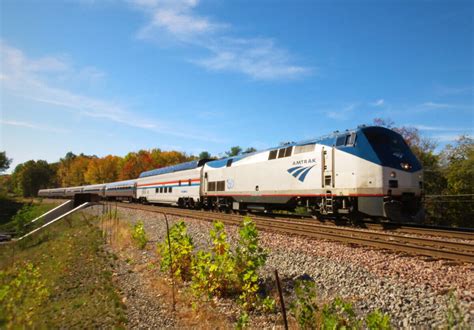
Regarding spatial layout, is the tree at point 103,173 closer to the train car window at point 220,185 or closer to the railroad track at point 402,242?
the train car window at point 220,185

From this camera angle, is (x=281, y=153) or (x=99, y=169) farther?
(x=99, y=169)

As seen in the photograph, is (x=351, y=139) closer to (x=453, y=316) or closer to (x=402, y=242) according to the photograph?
(x=402, y=242)

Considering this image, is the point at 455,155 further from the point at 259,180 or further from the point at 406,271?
the point at 406,271

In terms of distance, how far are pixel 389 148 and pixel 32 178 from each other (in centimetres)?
12595

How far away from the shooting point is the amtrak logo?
608 inches

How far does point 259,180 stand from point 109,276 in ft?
35.6

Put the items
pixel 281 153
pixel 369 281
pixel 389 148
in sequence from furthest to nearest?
Result: 1. pixel 281 153
2. pixel 389 148
3. pixel 369 281

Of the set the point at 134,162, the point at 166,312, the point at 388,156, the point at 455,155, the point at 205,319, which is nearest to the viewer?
the point at 205,319

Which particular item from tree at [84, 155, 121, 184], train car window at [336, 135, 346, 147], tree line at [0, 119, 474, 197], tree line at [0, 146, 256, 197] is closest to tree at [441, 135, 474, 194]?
tree line at [0, 119, 474, 197]

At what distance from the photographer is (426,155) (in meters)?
34.8

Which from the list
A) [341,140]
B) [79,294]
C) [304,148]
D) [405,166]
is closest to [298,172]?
[304,148]

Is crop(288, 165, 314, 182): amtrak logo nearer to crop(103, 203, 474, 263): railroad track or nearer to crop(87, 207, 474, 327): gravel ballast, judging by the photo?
crop(103, 203, 474, 263): railroad track

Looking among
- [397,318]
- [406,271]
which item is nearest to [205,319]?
[397,318]

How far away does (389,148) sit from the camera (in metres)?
13.1
